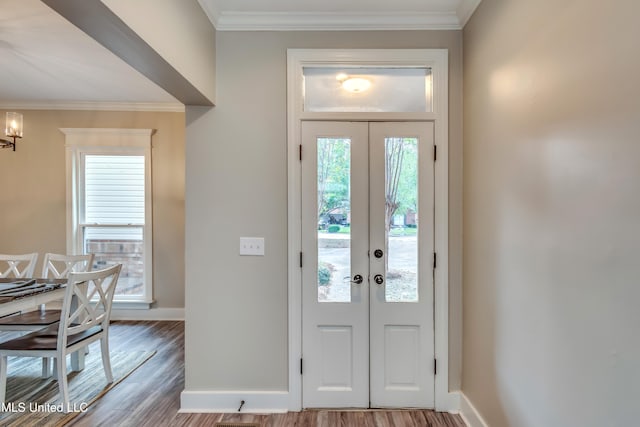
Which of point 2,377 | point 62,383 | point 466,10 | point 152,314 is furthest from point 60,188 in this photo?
point 466,10

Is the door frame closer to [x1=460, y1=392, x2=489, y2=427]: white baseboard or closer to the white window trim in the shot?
[x1=460, y1=392, x2=489, y2=427]: white baseboard

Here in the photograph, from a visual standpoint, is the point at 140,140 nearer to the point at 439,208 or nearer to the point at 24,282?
the point at 24,282

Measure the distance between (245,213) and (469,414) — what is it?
1972 millimetres

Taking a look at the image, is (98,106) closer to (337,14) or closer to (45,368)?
(45,368)

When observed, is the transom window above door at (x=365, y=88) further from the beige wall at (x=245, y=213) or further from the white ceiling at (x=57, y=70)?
the white ceiling at (x=57, y=70)

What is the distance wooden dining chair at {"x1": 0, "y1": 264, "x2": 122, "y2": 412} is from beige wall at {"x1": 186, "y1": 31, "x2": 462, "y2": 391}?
2.78ft

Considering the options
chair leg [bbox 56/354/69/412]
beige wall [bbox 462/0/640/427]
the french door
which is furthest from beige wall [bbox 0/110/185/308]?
beige wall [bbox 462/0/640/427]

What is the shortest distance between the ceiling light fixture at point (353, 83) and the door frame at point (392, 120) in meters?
0.10

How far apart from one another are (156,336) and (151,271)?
0.83m

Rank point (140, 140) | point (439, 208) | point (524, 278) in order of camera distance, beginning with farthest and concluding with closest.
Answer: point (140, 140), point (439, 208), point (524, 278)

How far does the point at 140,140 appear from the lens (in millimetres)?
3770

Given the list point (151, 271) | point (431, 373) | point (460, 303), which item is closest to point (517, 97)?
point (460, 303)

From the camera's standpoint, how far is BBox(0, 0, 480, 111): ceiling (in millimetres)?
1936

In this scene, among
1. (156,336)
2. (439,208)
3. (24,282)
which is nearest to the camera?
(439,208)
